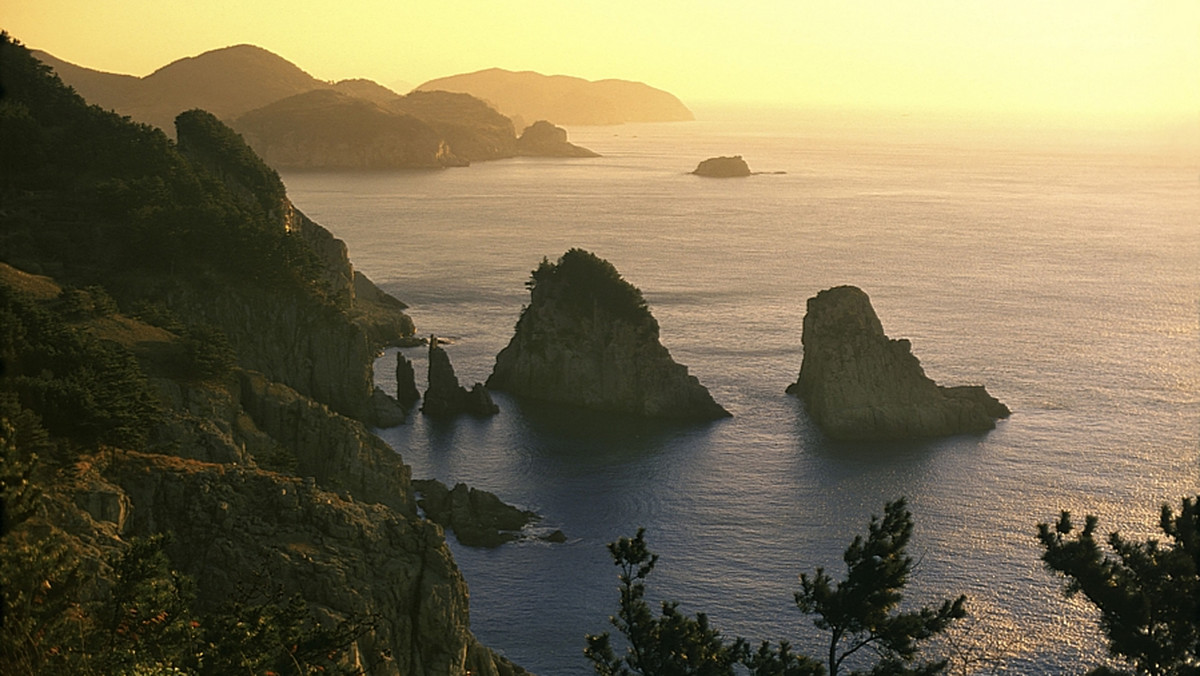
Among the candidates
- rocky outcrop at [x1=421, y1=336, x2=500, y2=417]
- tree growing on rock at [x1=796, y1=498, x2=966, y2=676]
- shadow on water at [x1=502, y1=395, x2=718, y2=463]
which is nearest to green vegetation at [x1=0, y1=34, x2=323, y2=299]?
rocky outcrop at [x1=421, y1=336, x2=500, y2=417]

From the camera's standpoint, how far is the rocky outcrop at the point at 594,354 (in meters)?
91.8

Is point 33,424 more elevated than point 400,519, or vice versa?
point 33,424

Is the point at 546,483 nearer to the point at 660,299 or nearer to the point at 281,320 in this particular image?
the point at 281,320

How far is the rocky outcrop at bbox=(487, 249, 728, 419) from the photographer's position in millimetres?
91812

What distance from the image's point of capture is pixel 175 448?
115 ft

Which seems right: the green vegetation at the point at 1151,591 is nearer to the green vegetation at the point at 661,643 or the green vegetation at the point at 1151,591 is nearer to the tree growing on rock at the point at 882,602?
the tree growing on rock at the point at 882,602

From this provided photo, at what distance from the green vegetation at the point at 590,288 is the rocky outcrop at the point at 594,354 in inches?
3.2

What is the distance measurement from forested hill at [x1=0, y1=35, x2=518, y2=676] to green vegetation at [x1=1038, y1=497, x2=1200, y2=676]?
17.6 meters

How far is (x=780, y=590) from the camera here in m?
59.0

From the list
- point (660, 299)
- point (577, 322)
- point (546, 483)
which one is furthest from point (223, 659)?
point (660, 299)

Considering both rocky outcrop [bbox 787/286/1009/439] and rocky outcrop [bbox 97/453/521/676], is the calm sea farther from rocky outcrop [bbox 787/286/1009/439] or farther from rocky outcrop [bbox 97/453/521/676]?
rocky outcrop [bbox 97/453/521/676]

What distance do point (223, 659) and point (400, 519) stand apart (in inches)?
444

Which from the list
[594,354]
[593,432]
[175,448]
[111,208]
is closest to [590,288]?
[594,354]

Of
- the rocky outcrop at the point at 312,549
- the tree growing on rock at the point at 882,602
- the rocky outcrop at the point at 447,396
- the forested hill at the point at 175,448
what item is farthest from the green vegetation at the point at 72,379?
the rocky outcrop at the point at 447,396
